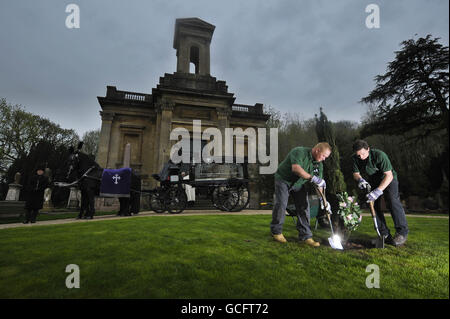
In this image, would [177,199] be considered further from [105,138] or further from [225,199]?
[105,138]

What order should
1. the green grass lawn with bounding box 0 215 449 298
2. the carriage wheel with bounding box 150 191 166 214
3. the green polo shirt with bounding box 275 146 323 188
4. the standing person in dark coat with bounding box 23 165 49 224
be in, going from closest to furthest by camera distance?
the green grass lawn with bounding box 0 215 449 298 < the green polo shirt with bounding box 275 146 323 188 < the standing person in dark coat with bounding box 23 165 49 224 < the carriage wheel with bounding box 150 191 166 214

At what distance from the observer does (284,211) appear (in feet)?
12.4

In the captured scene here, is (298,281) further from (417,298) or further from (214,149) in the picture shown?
(214,149)

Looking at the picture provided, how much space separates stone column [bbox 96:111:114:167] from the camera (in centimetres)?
1792

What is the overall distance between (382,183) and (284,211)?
1.72m

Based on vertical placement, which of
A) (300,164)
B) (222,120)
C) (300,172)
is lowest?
(300,172)

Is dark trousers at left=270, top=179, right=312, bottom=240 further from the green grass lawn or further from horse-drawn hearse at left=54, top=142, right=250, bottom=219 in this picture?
horse-drawn hearse at left=54, top=142, right=250, bottom=219

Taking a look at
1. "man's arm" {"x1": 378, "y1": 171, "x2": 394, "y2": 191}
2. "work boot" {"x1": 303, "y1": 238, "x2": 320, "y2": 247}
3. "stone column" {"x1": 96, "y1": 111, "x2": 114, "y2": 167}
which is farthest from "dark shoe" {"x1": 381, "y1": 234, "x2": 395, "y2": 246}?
"stone column" {"x1": 96, "y1": 111, "x2": 114, "y2": 167}

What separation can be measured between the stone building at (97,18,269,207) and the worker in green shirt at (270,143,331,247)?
13.5 meters

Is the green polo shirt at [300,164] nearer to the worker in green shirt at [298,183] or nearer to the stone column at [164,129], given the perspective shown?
the worker in green shirt at [298,183]

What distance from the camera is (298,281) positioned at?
207 centimetres

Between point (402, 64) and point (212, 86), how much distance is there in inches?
577

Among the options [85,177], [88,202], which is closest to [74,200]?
[88,202]

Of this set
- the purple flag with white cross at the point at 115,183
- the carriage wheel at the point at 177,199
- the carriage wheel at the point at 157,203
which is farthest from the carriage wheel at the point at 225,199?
the purple flag with white cross at the point at 115,183
